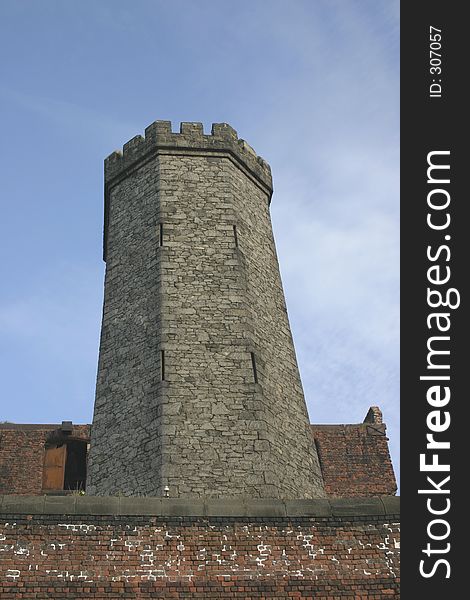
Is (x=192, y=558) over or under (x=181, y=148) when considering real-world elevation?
under

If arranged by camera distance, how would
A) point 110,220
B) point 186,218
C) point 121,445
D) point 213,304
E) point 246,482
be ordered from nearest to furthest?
point 246,482, point 121,445, point 213,304, point 186,218, point 110,220

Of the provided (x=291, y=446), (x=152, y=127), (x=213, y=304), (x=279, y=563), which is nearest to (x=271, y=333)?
(x=213, y=304)

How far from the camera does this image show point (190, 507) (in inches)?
422

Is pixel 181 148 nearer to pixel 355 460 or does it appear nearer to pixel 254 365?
pixel 254 365

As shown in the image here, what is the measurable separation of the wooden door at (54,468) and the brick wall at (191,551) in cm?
1376

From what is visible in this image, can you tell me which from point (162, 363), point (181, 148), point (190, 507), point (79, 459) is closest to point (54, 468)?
point (79, 459)

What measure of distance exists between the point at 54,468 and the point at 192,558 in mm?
14731

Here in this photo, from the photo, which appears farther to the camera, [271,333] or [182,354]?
[271,333]

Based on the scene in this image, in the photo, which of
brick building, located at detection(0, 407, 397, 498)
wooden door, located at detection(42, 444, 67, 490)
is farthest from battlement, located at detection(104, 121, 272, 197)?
wooden door, located at detection(42, 444, 67, 490)

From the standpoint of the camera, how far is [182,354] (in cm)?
1675

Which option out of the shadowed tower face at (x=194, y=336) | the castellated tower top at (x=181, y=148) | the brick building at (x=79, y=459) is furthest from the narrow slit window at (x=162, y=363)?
the brick building at (x=79, y=459)

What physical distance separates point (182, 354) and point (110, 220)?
193 inches

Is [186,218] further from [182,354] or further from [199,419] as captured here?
[199,419]

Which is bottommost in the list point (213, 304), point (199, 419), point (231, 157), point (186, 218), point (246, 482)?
point (246, 482)
